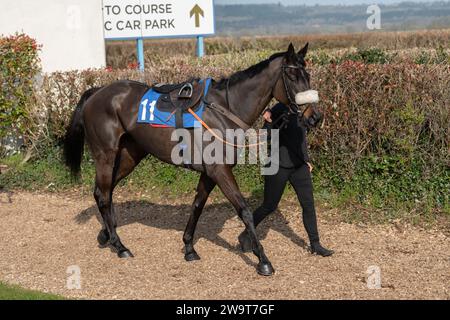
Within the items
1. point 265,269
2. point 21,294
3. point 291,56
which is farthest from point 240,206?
point 21,294

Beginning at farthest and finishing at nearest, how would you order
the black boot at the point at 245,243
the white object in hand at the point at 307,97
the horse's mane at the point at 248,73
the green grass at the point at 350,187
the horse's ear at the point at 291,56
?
the green grass at the point at 350,187 < the black boot at the point at 245,243 < the horse's mane at the point at 248,73 < the horse's ear at the point at 291,56 < the white object in hand at the point at 307,97

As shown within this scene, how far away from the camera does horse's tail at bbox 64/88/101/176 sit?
7.65m

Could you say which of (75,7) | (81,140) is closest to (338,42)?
(75,7)

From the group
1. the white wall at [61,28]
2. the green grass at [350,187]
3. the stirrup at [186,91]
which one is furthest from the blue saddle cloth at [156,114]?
the white wall at [61,28]

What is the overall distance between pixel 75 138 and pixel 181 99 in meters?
1.76

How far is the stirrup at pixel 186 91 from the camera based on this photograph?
657 cm

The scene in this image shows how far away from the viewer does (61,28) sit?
12445 millimetres

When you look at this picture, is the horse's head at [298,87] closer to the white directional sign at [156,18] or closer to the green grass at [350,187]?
the green grass at [350,187]

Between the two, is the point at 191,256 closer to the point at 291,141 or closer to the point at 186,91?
the point at 291,141

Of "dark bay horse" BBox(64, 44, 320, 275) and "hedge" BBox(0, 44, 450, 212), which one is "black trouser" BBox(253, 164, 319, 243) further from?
"hedge" BBox(0, 44, 450, 212)

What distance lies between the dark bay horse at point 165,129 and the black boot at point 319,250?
79cm

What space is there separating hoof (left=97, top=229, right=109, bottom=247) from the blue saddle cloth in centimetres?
138

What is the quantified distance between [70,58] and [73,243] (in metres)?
5.70

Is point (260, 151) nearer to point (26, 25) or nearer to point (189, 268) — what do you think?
point (189, 268)
